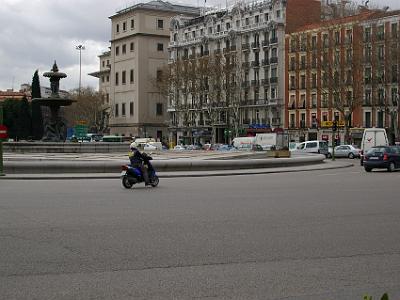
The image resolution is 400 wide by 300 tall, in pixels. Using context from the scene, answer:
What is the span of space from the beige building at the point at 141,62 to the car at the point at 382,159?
274 ft

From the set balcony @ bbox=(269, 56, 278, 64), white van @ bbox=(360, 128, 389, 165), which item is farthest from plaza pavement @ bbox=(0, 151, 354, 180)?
balcony @ bbox=(269, 56, 278, 64)

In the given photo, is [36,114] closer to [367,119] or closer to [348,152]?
[348,152]

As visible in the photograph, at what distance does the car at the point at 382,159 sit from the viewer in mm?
Result: 33438

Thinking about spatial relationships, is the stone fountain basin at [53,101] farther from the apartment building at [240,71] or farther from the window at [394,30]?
the apartment building at [240,71]

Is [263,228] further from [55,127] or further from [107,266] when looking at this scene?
[55,127]

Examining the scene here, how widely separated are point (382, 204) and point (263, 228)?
5.49 meters

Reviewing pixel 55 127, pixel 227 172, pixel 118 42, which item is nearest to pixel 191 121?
pixel 118 42

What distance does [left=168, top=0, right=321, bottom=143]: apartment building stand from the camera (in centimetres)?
9019

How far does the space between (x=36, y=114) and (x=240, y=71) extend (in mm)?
34582

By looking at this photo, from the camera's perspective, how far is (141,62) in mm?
117438

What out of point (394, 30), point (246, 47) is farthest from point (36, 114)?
point (394, 30)

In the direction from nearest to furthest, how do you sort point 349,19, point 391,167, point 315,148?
point 391,167 → point 315,148 → point 349,19

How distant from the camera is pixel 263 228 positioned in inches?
449

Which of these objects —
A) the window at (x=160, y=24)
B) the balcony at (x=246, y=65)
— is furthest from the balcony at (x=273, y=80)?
the window at (x=160, y=24)
